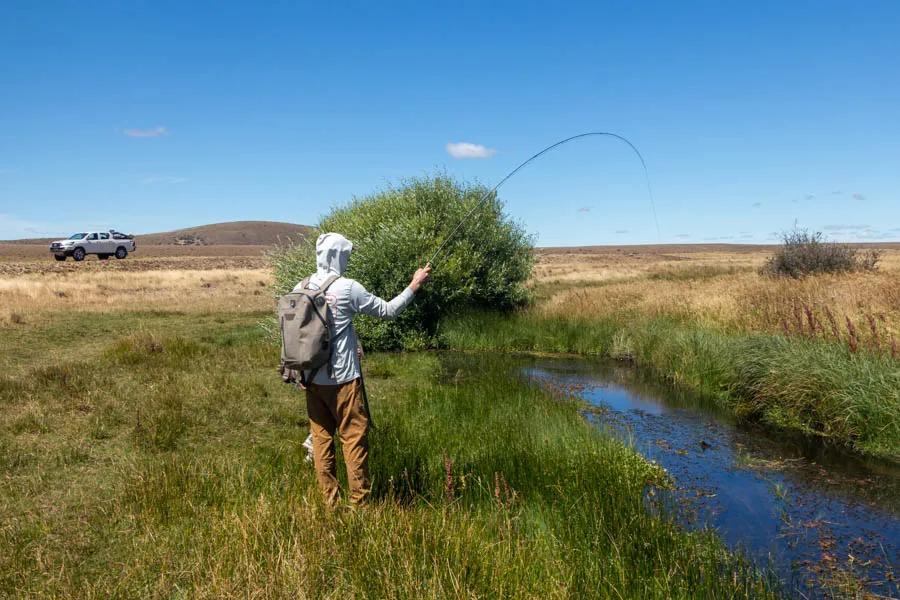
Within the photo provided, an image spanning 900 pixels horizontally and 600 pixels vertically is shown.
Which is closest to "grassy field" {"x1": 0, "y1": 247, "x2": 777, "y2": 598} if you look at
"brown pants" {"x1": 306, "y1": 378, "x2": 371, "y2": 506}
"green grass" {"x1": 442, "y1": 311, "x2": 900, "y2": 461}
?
"brown pants" {"x1": 306, "y1": 378, "x2": 371, "y2": 506}

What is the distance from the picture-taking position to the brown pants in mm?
4984

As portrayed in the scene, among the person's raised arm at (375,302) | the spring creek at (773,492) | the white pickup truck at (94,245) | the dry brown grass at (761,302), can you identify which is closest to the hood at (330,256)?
the person's raised arm at (375,302)

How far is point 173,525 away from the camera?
5.06m

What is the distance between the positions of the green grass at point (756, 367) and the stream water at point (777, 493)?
550 mm

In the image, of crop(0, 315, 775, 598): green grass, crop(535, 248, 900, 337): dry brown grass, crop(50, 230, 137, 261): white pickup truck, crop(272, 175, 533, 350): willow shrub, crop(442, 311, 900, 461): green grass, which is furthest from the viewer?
crop(50, 230, 137, 261): white pickup truck

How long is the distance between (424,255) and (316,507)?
40.2ft

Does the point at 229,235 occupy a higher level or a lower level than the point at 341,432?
higher

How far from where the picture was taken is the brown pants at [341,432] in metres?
4.98

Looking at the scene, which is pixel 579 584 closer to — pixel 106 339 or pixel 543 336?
pixel 543 336

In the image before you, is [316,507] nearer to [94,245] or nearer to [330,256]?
[330,256]

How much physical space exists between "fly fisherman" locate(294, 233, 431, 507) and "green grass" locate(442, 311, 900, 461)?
7754mm

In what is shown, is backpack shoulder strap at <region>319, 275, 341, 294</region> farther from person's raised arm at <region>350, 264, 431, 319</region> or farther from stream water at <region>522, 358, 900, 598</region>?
stream water at <region>522, 358, 900, 598</region>

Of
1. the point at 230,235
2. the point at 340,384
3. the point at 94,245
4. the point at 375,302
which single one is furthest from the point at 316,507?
the point at 230,235

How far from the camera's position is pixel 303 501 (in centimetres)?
520
